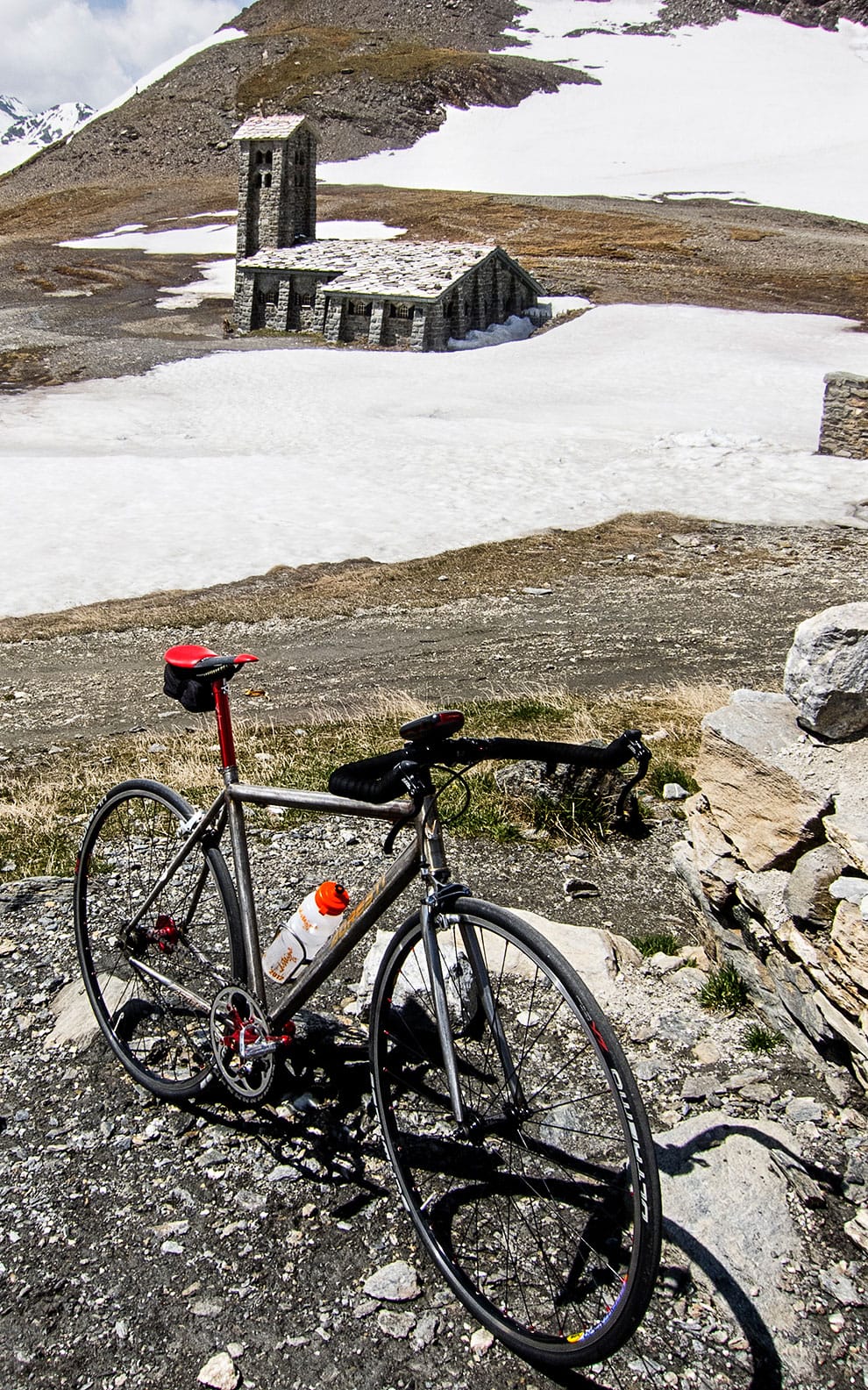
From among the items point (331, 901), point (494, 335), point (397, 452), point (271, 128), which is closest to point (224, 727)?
point (331, 901)

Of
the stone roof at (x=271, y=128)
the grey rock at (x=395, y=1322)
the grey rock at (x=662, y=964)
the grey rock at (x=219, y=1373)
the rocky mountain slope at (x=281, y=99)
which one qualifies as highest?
the rocky mountain slope at (x=281, y=99)

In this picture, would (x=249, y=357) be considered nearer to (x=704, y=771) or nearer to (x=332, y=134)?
(x=704, y=771)

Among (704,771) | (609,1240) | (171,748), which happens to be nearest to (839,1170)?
(609,1240)

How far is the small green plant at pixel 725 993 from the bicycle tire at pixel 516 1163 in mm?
1325

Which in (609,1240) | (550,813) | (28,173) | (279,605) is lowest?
(279,605)

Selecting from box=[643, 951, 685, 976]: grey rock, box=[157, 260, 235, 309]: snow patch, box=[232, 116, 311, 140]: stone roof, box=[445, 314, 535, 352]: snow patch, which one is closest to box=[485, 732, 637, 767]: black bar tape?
box=[643, 951, 685, 976]: grey rock

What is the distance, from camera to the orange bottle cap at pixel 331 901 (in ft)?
13.7

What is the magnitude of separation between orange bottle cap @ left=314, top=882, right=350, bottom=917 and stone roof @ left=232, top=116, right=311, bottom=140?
188 feet

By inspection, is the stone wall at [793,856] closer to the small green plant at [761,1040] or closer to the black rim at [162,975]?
the small green plant at [761,1040]

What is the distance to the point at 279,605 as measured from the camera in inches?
762

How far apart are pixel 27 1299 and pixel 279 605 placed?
1604cm

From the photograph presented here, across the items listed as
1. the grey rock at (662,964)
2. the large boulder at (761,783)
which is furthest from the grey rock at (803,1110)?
the grey rock at (662,964)

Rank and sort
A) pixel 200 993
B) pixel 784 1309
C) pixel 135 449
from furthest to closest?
pixel 135 449 → pixel 200 993 → pixel 784 1309

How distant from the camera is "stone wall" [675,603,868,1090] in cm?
467
